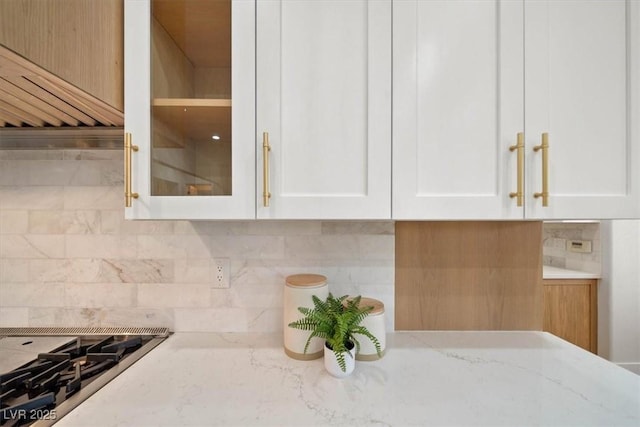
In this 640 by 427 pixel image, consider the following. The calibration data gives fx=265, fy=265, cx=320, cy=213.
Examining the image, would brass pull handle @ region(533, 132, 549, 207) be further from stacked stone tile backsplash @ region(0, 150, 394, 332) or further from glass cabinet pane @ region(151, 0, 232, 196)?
glass cabinet pane @ region(151, 0, 232, 196)

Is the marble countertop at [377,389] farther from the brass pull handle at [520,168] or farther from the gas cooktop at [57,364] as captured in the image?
the brass pull handle at [520,168]

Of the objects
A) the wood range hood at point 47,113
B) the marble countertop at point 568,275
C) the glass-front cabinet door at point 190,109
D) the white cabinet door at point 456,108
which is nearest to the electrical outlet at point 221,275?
the glass-front cabinet door at point 190,109

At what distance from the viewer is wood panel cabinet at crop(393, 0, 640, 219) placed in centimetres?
78

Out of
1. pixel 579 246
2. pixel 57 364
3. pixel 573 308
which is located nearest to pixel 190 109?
pixel 57 364

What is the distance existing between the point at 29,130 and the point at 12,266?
1.83ft

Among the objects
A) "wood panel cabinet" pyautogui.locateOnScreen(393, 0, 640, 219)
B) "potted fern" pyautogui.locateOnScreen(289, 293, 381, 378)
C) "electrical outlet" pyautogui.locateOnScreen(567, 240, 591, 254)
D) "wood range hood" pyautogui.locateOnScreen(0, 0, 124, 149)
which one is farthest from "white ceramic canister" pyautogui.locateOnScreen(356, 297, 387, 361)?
"electrical outlet" pyautogui.locateOnScreen(567, 240, 591, 254)

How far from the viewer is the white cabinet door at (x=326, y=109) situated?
2.54 feet

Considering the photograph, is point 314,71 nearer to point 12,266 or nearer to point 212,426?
point 212,426

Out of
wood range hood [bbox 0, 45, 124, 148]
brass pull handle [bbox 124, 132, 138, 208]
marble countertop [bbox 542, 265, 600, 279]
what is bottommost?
marble countertop [bbox 542, 265, 600, 279]

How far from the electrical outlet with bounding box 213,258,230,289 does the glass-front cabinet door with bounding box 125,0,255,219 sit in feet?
1.20

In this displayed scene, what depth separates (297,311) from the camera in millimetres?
908

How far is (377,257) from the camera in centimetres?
110

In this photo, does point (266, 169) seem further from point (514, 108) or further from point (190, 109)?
point (514, 108)

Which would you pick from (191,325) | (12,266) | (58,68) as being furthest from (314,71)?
(12,266)
